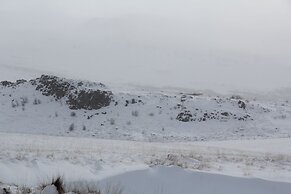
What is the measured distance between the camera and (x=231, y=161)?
15.8 meters

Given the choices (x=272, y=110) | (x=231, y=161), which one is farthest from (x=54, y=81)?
(x=231, y=161)

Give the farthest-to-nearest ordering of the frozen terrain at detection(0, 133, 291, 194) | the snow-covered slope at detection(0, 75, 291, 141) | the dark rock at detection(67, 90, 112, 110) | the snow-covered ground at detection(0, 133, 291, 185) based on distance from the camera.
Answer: the dark rock at detection(67, 90, 112, 110), the snow-covered slope at detection(0, 75, 291, 141), the snow-covered ground at detection(0, 133, 291, 185), the frozen terrain at detection(0, 133, 291, 194)

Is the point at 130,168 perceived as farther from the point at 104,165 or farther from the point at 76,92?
the point at 76,92

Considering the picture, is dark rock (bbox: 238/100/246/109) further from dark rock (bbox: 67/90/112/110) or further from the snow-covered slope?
dark rock (bbox: 67/90/112/110)

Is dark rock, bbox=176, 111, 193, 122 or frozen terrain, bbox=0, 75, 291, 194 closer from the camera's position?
frozen terrain, bbox=0, 75, 291, 194

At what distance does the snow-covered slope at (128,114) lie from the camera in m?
27.3

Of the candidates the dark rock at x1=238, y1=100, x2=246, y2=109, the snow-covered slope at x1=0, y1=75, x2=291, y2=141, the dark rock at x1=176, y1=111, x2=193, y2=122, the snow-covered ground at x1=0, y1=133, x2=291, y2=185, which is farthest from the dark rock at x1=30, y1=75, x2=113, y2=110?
the snow-covered ground at x1=0, y1=133, x2=291, y2=185

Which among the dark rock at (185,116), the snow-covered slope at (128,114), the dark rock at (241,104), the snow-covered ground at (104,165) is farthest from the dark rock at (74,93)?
the snow-covered ground at (104,165)

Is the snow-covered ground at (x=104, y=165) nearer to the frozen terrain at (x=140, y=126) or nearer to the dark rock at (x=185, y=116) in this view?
the frozen terrain at (x=140, y=126)

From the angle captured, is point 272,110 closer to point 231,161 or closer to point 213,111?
point 213,111

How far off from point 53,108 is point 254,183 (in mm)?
21044

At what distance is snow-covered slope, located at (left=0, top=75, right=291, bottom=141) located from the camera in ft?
89.5


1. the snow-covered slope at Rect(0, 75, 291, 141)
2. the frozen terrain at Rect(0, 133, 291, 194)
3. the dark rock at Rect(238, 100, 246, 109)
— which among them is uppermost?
the dark rock at Rect(238, 100, 246, 109)

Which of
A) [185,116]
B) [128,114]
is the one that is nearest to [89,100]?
[128,114]
